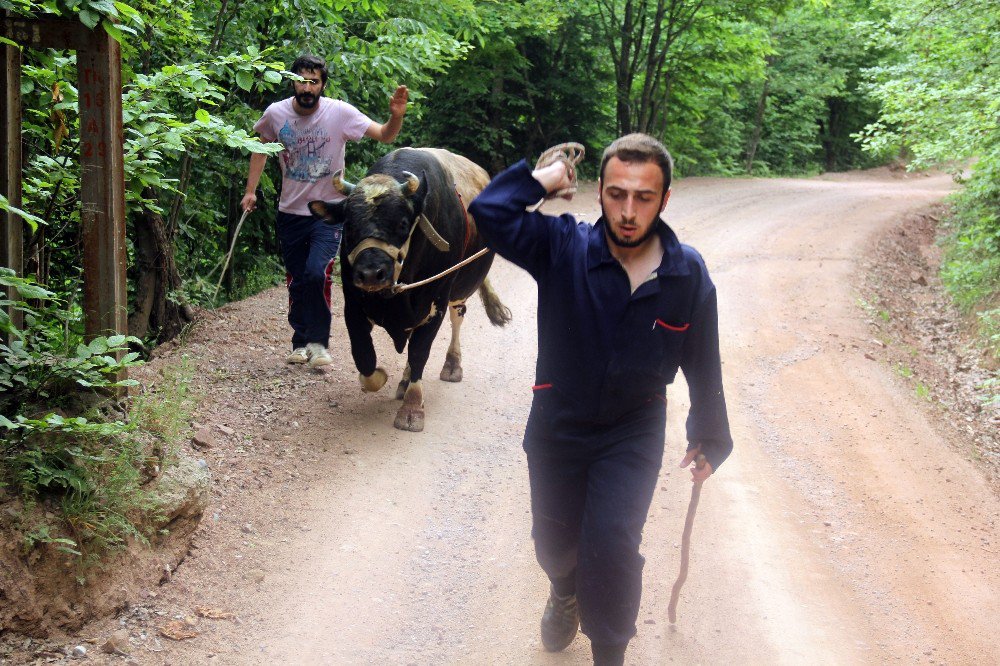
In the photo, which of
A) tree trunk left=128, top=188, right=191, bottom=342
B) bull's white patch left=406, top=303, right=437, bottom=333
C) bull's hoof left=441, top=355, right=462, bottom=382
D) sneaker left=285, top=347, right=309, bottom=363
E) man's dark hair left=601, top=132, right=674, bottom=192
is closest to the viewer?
man's dark hair left=601, top=132, right=674, bottom=192

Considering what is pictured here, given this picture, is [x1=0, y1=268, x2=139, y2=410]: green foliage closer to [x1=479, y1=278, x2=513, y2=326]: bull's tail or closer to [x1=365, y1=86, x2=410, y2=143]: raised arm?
[x1=365, y1=86, x2=410, y2=143]: raised arm

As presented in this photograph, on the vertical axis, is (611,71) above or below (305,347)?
above

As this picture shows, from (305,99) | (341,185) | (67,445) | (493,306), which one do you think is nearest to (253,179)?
(305,99)

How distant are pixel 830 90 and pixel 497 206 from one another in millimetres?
29075

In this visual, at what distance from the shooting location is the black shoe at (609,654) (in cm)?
354

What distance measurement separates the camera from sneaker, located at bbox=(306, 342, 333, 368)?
714cm

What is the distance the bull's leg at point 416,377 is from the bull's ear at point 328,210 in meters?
1.06

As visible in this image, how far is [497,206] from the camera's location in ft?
10.7

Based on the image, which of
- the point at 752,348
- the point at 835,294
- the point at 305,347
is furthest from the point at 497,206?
the point at 835,294

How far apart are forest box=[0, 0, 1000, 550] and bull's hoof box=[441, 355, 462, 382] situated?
2312mm

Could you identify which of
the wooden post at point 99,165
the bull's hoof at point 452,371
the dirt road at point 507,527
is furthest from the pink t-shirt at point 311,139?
the wooden post at point 99,165

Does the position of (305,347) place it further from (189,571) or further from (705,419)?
(705,419)

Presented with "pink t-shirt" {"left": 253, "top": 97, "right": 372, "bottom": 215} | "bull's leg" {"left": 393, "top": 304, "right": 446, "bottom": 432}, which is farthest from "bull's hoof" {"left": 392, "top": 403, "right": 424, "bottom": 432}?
"pink t-shirt" {"left": 253, "top": 97, "right": 372, "bottom": 215}

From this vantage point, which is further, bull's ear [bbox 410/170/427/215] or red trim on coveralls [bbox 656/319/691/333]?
bull's ear [bbox 410/170/427/215]
